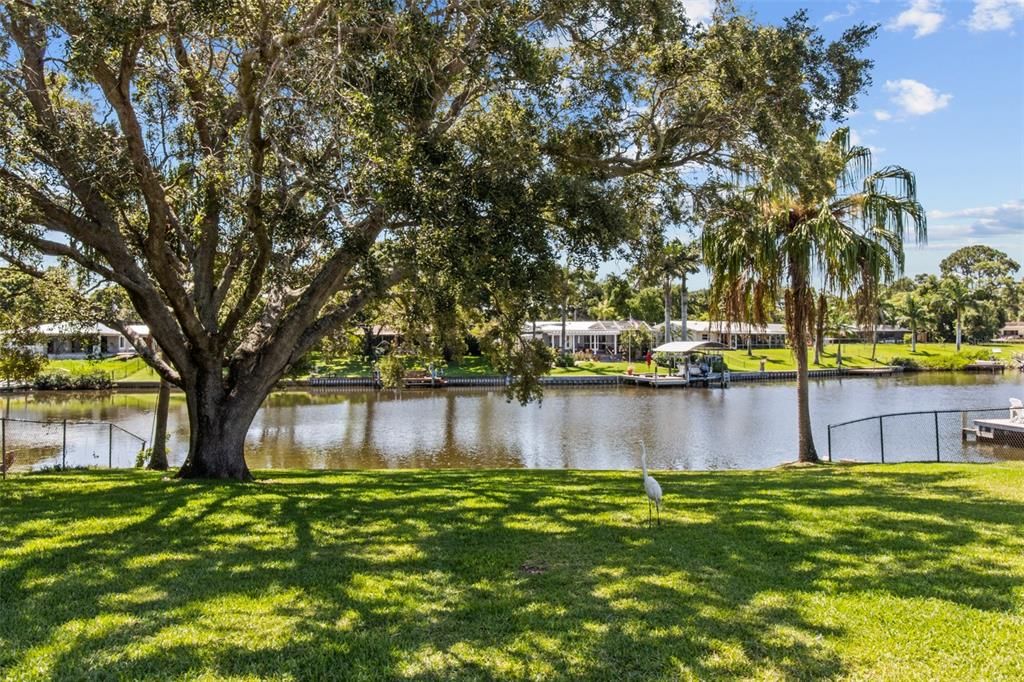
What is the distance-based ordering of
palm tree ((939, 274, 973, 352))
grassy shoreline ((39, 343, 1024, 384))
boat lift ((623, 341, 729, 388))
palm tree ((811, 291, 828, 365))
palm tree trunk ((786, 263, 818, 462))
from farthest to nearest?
palm tree ((939, 274, 973, 352)), grassy shoreline ((39, 343, 1024, 384)), boat lift ((623, 341, 729, 388)), palm tree trunk ((786, 263, 818, 462)), palm tree ((811, 291, 828, 365))

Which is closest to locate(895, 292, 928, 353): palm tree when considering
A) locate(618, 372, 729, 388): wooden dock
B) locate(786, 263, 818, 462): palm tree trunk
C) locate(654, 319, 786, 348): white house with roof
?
locate(654, 319, 786, 348): white house with roof

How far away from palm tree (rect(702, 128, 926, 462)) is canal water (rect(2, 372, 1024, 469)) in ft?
18.2

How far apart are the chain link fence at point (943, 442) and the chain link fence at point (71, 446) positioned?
19042mm

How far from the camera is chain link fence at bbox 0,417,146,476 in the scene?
19.7 metres

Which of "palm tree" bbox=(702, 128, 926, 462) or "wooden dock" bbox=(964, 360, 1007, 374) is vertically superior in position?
"palm tree" bbox=(702, 128, 926, 462)

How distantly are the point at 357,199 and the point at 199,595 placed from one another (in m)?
4.51

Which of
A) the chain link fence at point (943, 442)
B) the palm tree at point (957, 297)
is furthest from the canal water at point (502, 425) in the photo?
the palm tree at point (957, 297)

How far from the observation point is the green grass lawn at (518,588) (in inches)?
151

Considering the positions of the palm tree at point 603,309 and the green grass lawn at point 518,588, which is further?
the palm tree at point 603,309

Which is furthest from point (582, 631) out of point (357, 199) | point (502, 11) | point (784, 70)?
point (784, 70)

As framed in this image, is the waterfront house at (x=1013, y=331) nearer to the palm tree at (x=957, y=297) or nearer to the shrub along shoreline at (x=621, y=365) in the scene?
the shrub along shoreline at (x=621, y=365)

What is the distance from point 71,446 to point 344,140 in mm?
20049

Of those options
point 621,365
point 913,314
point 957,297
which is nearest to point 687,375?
point 621,365

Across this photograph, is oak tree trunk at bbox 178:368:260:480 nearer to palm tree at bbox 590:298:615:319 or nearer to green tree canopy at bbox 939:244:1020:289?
palm tree at bbox 590:298:615:319
